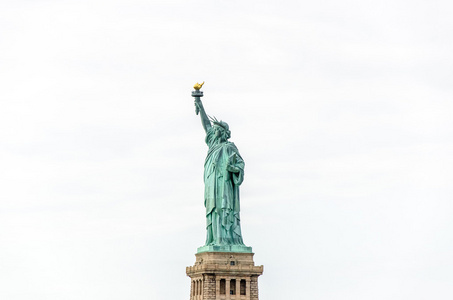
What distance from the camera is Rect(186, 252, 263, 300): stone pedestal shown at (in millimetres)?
79500

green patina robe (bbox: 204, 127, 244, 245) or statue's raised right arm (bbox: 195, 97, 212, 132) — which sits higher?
statue's raised right arm (bbox: 195, 97, 212, 132)

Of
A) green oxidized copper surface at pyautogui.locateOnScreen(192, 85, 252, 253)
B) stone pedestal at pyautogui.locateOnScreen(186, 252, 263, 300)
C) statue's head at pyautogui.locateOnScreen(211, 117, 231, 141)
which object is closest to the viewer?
stone pedestal at pyautogui.locateOnScreen(186, 252, 263, 300)

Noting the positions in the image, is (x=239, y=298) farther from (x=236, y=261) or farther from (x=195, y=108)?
(x=195, y=108)

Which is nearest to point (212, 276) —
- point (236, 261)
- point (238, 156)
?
point (236, 261)

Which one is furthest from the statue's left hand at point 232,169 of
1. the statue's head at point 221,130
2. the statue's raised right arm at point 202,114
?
the statue's raised right arm at point 202,114

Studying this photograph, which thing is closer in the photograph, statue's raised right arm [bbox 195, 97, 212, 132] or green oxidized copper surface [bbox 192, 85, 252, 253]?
green oxidized copper surface [bbox 192, 85, 252, 253]

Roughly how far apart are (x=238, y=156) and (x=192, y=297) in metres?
7.94

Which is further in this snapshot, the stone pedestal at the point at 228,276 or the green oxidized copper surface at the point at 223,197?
the green oxidized copper surface at the point at 223,197

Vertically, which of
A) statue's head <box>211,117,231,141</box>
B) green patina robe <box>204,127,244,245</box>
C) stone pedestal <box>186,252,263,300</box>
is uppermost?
statue's head <box>211,117,231,141</box>

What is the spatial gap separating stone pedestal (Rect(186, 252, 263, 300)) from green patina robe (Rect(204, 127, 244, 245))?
1.01m

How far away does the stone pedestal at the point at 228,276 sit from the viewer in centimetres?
7950

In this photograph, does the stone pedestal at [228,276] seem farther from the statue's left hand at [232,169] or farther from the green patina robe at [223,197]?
the statue's left hand at [232,169]

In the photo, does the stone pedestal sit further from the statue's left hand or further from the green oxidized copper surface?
the statue's left hand

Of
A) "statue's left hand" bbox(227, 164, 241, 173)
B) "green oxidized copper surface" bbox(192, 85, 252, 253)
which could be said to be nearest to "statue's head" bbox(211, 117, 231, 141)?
"green oxidized copper surface" bbox(192, 85, 252, 253)
